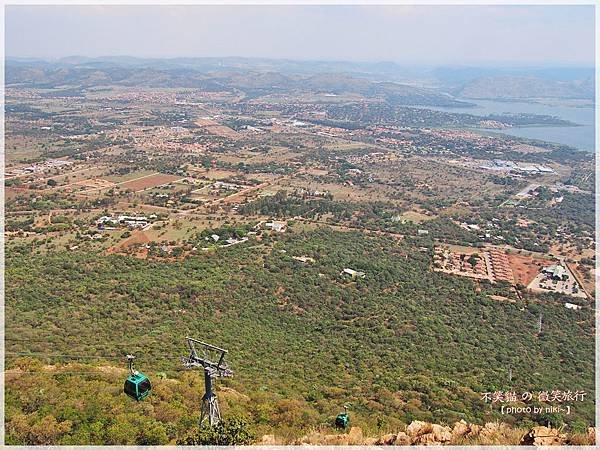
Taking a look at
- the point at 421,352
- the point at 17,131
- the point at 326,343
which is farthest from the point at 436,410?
the point at 17,131

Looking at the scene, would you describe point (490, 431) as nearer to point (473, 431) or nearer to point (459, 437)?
point (473, 431)

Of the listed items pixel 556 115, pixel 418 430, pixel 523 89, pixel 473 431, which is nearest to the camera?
pixel 473 431

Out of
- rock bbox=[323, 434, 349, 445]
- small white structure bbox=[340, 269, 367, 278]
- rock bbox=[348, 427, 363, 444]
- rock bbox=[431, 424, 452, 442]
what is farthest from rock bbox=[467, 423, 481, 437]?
small white structure bbox=[340, 269, 367, 278]

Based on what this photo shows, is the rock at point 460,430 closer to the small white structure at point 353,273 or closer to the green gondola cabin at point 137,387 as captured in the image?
the green gondola cabin at point 137,387

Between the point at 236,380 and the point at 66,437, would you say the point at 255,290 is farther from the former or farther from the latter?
the point at 66,437

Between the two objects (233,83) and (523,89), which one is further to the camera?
(523,89)

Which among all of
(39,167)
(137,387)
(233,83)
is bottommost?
(39,167)

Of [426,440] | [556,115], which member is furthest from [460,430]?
[556,115]

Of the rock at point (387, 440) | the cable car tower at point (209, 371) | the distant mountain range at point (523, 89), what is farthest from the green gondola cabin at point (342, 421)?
the distant mountain range at point (523, 89)
